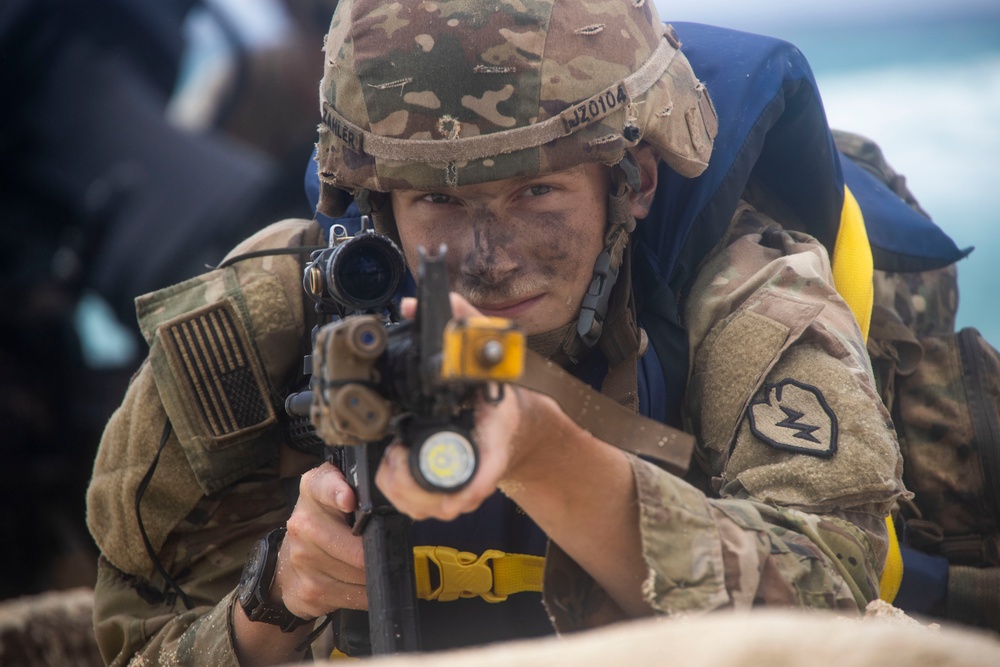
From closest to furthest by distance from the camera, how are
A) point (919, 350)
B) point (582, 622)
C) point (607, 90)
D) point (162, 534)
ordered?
point (582, 622)
point (607, 90)
point (162, 534)
point (919, 350)

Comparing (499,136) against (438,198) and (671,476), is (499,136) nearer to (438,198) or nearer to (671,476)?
Result: (438,198)

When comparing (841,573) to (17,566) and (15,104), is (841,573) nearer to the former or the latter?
(17,566)

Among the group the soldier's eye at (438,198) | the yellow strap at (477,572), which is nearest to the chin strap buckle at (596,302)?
the soldier's eye at (438,198)

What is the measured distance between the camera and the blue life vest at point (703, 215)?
2701mm

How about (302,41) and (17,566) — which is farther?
(302,41)

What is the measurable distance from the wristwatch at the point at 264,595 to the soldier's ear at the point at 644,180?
3.78 feet

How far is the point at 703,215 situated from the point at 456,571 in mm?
1040

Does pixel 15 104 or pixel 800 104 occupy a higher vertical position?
pixel 800 104

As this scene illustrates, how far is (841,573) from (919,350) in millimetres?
1353

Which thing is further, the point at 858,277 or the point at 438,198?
the point at 858,277

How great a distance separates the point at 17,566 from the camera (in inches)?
193

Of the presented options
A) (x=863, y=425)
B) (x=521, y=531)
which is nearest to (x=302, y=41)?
(x=521, y=531)

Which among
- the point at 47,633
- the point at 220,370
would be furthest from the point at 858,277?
the point at 47,633

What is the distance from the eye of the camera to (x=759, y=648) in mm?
1319
